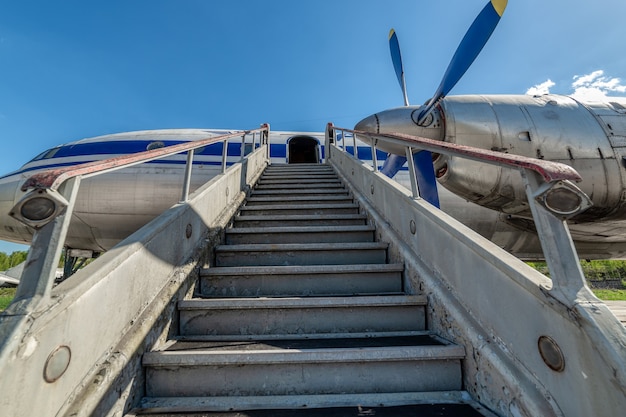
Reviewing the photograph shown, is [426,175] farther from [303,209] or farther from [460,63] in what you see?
[303,209]

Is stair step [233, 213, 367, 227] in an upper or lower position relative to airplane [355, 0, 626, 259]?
lower

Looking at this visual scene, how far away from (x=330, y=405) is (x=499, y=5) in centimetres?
446

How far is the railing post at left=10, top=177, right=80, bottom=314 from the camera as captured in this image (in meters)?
1.09

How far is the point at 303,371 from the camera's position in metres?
1.52

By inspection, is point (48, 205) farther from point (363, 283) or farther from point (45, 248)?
point (363, 283)

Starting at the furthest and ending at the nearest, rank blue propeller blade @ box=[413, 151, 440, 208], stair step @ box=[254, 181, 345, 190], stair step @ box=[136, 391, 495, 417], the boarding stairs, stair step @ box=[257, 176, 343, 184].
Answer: stair step @ box=[257, 176, 343, 184] < stair step @ box=[254, 181, 345, 190] < blue propeller blade @ box=[413, 151, 440, 208] < the boarding stairs < stair step @ box=[136, 391, 495, 417]

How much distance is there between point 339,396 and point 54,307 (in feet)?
4.28

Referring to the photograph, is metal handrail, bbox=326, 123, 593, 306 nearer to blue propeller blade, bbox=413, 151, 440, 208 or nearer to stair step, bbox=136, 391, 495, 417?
stair step, bbox=136, 391, 495, 417

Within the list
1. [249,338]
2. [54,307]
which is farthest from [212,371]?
[54,307]

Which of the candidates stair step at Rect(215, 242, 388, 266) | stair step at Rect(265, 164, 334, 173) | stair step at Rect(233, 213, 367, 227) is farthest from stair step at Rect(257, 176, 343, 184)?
stair step at Rect(215, 242, 388, 266)

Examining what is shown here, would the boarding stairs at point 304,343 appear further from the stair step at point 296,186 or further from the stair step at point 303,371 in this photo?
the stair step at point 296,186

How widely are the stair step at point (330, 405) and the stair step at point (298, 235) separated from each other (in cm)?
175

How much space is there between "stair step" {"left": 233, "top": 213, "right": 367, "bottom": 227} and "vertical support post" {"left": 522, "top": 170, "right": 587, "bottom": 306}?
2.31 m

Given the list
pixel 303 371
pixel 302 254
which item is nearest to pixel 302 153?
pixel 302 254
